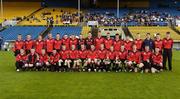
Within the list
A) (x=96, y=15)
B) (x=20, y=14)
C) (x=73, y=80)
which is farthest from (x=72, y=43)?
(x=20, y=14)

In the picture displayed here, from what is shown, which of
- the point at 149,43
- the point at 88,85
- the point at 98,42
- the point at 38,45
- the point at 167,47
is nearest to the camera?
the point at 88,85

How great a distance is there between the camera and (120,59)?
53.9 ft

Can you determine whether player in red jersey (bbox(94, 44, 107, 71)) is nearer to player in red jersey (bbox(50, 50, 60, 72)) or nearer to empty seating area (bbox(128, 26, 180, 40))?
player in red jersey (bbox(50, 50, 60, 72))

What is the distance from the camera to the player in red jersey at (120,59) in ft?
53.5

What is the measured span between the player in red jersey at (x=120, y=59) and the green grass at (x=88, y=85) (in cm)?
52

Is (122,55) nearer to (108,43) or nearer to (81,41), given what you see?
(108,43)

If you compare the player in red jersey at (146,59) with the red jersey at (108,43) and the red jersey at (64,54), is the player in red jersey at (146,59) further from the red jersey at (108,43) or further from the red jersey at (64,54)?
the red jersey at (64,54)

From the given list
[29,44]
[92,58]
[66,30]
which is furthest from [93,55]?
[66,30]

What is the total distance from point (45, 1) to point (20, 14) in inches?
175

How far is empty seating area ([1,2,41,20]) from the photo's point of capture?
4259cm

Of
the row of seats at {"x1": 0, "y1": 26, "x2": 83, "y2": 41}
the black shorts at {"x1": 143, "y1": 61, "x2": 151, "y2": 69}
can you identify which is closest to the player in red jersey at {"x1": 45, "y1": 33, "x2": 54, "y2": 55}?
the black shorts at {"x1": 143, "y1": 61, "x2": 151, "y2": 69}

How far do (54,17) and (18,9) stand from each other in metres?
5.70

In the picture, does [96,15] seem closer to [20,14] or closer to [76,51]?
[20,14]

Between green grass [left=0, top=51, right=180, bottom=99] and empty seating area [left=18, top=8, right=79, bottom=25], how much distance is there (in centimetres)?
2337
